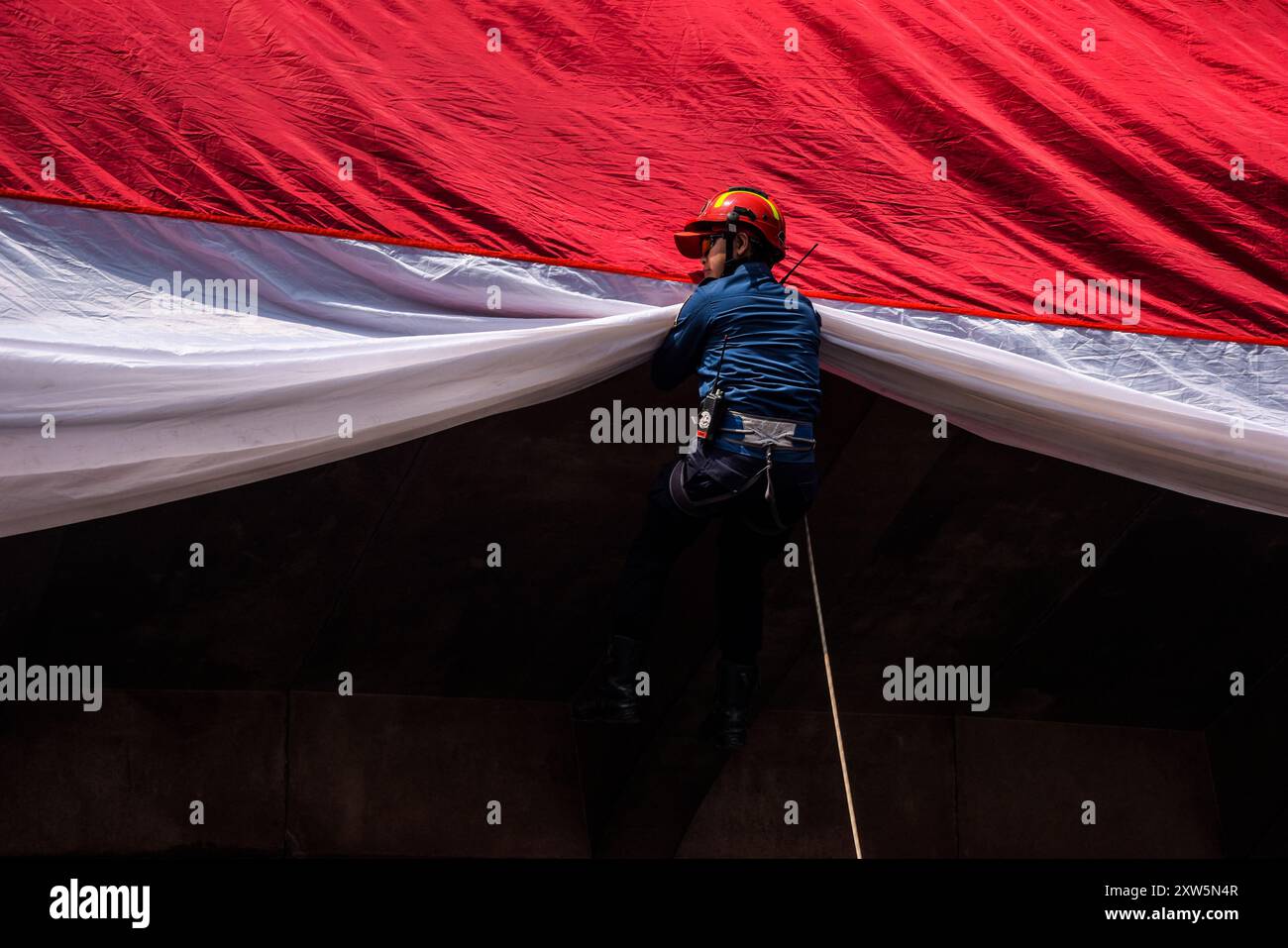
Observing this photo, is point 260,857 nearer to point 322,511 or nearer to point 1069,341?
point 322,511

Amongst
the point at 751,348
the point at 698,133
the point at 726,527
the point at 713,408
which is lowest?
the point at 726,527

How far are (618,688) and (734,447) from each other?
708 millimetres

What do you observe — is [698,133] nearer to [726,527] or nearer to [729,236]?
[729,236]

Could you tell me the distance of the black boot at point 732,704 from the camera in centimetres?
405

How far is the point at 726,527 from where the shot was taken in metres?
4.12

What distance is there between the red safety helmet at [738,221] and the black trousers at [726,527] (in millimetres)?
627

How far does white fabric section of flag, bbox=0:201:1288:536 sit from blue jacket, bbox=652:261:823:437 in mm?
86

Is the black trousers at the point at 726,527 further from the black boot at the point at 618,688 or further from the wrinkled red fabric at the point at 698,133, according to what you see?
the wrinkled red fabric at the point at 698,133

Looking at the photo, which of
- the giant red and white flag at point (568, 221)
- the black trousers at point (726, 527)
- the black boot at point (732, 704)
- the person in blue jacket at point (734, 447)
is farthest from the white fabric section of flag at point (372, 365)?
the black boot at point (732, 704)

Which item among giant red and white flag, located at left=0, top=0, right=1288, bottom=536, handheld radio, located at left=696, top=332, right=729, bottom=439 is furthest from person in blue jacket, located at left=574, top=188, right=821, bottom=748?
giant red and white flag, located at left=0, top=0, right=1288, bottom=536

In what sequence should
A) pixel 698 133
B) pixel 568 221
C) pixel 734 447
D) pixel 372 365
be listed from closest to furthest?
pixel 372 365, pixel 734 447, pixel 568 221, pixel 698 133

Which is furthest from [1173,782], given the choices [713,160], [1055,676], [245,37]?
[245,37]

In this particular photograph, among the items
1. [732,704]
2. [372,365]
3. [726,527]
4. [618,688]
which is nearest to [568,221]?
[372,365]

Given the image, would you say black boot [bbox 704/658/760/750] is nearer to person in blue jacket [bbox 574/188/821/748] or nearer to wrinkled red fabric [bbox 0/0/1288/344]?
person in blue jacket [bbox 574/188/821/748]
